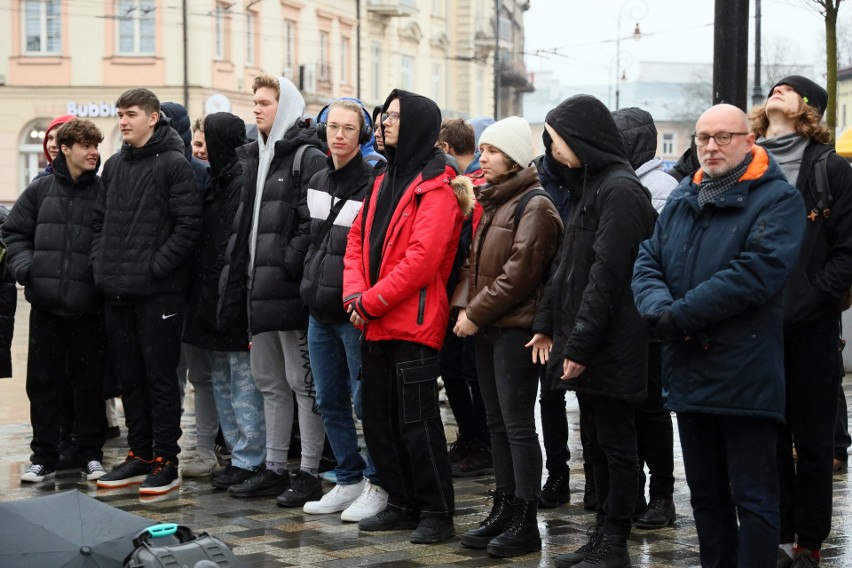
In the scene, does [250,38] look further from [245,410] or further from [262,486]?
[262,486]

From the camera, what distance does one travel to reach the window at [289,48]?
4666 centimetres

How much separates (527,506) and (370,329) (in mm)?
1161

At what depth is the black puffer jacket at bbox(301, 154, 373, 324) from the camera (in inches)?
284

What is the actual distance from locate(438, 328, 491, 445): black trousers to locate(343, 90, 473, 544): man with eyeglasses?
5.76 ft

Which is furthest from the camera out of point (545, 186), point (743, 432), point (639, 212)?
point (545, 186)

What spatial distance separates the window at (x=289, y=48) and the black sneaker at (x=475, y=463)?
3884 centimetres

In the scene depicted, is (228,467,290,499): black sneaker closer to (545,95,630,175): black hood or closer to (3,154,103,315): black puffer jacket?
(3,154,103,315): black puffer jacket

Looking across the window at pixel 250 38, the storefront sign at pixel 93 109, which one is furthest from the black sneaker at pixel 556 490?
the window at pixel 250 38

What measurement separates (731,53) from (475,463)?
2949mm

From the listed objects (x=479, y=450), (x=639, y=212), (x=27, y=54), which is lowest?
(x=479, y=450)

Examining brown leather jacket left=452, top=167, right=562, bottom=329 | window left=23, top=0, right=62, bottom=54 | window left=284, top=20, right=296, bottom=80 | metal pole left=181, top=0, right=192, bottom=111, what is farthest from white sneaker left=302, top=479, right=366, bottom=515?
window left=284, top=20, right=296, bottom=80

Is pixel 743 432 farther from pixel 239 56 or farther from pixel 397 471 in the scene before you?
pixel 239 56

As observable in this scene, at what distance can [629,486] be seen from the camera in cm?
604

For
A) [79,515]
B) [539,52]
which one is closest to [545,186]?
[79,515]
